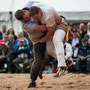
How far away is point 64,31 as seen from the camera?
5.70 meters

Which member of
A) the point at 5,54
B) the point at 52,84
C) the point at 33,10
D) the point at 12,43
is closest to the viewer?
the point at 33,10

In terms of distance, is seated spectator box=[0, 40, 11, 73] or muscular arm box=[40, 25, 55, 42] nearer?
muscular arm box=[40, 25, 55, 42]

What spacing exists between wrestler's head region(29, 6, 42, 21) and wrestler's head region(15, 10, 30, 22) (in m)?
0.11

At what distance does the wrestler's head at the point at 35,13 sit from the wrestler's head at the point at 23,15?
0.37 feet

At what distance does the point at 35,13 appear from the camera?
5.19 metres

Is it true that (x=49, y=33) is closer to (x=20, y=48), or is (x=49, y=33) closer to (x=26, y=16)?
(x=26, y=16)

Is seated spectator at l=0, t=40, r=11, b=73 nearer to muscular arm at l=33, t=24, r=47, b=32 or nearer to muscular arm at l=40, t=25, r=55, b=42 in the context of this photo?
muscular arm at l=40, t=25, r=55, b=42

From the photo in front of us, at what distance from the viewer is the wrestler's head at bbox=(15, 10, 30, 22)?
5227 mm

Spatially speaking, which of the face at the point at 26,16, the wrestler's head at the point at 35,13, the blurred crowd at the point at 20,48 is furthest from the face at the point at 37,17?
the blurred crowd at the point at 20,48

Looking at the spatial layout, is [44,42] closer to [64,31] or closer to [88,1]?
[64,31]

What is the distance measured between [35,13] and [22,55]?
560 centimetres

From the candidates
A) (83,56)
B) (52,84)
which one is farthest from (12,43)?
(52,84)

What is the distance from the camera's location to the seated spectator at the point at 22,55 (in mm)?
10586

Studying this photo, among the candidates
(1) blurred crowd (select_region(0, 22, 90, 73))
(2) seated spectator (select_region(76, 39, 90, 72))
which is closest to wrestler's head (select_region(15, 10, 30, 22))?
(2) seated spectator (select_region(76, 39, 90, 72))
